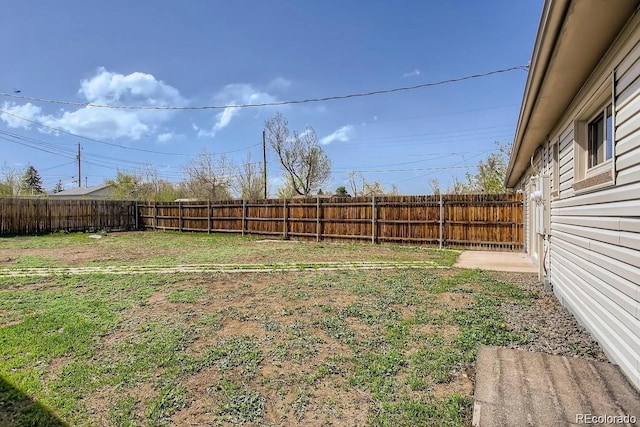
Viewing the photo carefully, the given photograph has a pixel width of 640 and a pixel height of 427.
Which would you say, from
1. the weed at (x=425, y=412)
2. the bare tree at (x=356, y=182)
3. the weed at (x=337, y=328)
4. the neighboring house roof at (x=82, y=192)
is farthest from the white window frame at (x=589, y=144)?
the neighboring house roof at (x=82, y=192)

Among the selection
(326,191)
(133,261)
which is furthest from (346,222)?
(326,191)

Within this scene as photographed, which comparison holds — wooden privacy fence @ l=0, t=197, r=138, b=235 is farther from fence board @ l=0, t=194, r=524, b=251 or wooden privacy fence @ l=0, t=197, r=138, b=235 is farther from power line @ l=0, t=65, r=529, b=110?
power line @ l=0, t=65, r=529, b=110

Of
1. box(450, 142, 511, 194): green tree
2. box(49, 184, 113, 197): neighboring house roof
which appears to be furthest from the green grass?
box(49, 184, 113, 197): neighboring house roof

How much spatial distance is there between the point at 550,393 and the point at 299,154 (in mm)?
21122

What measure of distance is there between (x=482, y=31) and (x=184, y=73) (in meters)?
11.2

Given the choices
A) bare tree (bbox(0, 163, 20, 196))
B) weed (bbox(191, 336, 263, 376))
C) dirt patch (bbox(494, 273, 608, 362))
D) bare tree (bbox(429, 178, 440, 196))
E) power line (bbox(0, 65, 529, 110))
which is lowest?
weed (bbox(191, 336, 263, 376))

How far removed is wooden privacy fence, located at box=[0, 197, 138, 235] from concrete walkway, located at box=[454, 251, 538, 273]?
51.0ft

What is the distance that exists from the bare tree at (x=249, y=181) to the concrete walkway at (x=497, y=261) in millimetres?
17337

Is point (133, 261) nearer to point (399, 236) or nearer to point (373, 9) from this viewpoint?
point (399, 236)

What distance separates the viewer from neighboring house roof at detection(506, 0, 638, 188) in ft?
6.29

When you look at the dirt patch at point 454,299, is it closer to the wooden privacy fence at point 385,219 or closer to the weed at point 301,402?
the weed at point 301,402

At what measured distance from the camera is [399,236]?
9977mm

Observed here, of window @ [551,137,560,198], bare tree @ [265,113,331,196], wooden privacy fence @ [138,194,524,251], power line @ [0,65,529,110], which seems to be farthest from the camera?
bare tree @ [265,113,331,196]

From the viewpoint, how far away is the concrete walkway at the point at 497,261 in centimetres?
619
